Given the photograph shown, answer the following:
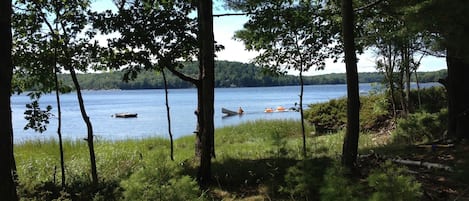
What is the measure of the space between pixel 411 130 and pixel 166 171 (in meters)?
10.1

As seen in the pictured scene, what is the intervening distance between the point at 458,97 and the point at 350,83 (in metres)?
4.16

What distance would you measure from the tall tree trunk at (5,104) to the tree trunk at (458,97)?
7.90 meters

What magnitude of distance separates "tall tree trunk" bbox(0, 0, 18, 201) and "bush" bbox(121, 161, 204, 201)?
1.76 metres

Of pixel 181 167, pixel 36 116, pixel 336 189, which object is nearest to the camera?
pixel 336 189

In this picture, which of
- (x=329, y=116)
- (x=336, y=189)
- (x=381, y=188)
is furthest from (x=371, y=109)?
(x=381, y=188)

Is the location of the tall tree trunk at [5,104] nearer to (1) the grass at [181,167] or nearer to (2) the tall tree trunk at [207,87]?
(1) the grass at [181,167]

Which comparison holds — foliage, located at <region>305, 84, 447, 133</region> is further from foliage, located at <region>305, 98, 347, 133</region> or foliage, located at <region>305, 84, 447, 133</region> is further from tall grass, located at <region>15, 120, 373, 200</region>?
tall grass, located at <region>15, 120, 373, 200</region>

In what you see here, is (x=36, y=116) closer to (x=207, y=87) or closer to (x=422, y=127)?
(x=207, y=87)

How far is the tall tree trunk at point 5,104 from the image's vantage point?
3344mm

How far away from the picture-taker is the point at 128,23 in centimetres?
725

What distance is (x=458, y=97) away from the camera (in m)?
8.53

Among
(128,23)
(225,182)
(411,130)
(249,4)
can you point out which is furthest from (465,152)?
(128,23)

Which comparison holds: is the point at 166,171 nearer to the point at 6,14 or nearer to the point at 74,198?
Result: the point at 6,14

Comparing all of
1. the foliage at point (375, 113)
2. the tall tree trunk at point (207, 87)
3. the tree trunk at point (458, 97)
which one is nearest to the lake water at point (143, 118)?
the foliage at point (375, 113)
